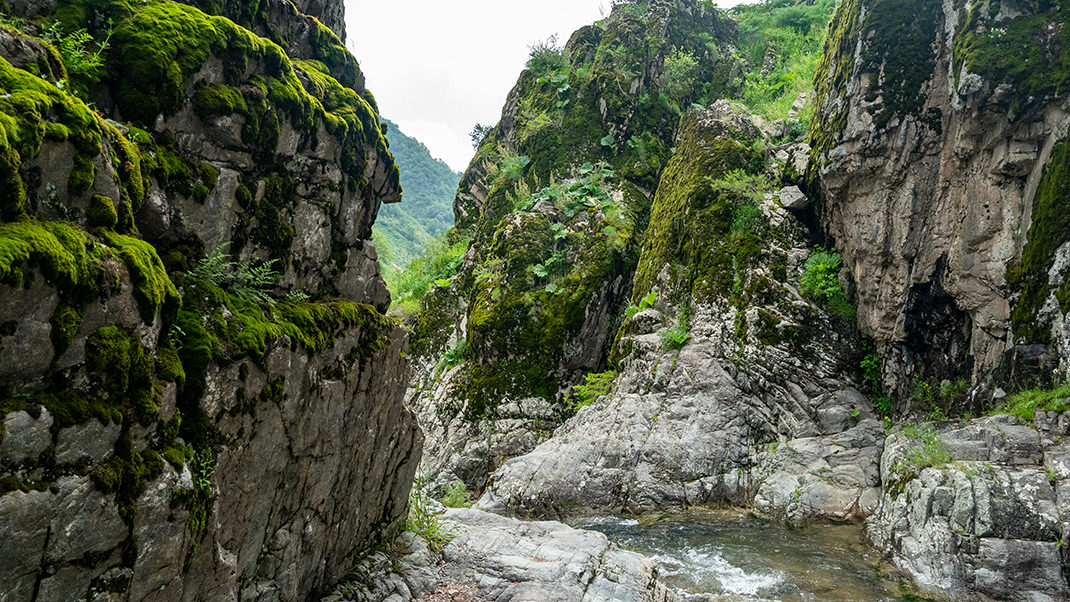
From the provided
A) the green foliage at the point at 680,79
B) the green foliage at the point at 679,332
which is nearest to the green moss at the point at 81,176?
the green foliage at the point at 679,332

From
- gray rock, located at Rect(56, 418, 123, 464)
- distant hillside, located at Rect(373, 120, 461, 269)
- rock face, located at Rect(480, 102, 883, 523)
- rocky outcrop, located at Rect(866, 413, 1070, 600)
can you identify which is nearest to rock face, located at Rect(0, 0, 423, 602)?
gray rock, located at Rect(56, 418, 123, 464)

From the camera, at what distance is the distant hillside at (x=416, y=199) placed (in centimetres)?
6562

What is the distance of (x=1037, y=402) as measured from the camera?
27.0ft

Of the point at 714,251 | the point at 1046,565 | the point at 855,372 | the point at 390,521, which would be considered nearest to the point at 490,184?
the point at 714,251

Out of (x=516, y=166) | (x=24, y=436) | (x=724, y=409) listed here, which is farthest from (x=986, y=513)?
(x=516, y=166)

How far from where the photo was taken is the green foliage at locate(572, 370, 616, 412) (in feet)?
48.7

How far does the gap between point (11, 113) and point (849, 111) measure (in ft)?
47.1

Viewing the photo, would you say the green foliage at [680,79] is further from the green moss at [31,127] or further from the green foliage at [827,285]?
the green moss at [31,127]

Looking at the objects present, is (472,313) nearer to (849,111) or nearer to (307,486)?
(849,111)

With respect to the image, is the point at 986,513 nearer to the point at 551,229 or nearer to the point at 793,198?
the point at 793,198

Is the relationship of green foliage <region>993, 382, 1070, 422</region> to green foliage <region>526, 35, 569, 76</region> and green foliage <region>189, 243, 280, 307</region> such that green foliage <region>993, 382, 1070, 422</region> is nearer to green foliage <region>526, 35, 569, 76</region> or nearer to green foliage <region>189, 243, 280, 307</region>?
green foliage <region>189, 243, 280, 307</region>

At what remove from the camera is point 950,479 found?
7.85m

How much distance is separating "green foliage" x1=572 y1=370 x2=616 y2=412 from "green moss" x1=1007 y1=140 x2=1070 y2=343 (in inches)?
328

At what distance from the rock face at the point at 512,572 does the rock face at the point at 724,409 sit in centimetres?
438
